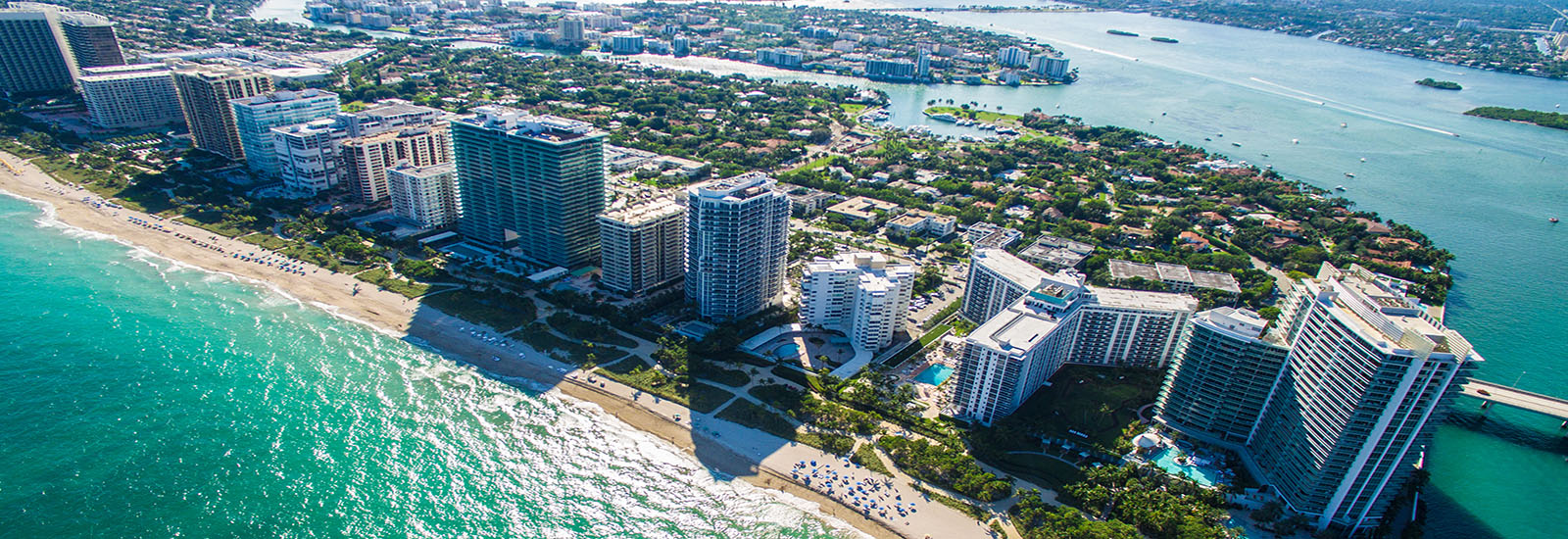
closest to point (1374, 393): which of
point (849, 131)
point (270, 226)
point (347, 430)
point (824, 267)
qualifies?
point (824, 267)

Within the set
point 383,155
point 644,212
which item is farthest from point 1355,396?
point 383,155

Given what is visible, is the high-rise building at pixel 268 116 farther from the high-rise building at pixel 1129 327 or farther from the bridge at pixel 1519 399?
the bridge at pixel 1519 399

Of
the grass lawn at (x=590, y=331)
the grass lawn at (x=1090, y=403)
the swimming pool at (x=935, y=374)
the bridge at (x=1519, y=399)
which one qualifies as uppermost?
the bridge at (x=1519, y=399)

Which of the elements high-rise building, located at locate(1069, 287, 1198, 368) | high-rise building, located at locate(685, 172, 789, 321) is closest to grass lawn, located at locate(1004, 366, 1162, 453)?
high-rise building, located at locate(1069, 287, 1198, 368)

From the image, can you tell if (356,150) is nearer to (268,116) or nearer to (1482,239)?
(268,116)

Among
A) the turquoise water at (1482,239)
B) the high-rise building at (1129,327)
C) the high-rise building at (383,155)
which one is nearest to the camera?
the turquoise water at (1482,239)

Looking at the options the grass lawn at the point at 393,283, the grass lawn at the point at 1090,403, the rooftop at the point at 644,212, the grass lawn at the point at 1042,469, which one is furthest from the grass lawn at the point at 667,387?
the grass lawn at the point at 393,283

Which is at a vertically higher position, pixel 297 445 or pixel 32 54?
pixel 32 54
